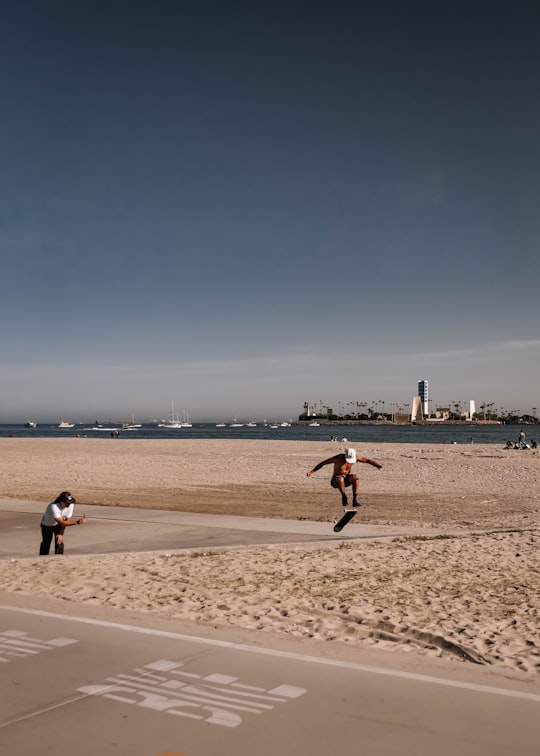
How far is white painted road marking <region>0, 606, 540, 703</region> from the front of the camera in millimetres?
4801

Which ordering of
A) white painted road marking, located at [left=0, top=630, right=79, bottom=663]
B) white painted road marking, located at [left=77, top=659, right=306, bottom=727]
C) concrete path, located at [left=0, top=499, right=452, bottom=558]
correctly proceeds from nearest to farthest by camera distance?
1. white painted road marking, located at [left=77, top=659, right=306, bottom=727]
2. white painted road marking, located at [left=0, top=630, right=79, bottom=663]
3. concrete path, located at [left=0, top=499, right=452, bottom=558]

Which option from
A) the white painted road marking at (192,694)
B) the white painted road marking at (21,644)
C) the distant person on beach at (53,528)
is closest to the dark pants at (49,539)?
the distant person on beach at (53,528)

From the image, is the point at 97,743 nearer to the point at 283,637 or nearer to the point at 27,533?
the point at 283,637

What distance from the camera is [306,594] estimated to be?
7754 mm

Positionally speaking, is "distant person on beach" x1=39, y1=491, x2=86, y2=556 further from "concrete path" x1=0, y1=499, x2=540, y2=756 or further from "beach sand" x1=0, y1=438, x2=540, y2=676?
"concrete path" x1=0, y1=499, x2=540, y2=756

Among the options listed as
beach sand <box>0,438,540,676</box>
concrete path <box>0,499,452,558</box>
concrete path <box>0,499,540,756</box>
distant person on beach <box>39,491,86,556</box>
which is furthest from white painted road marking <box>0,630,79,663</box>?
concrete path <box>0,499,452,558</box>

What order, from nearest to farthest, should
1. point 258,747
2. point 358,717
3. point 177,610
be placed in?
point 258,747 < point 358,717 < point 177,610

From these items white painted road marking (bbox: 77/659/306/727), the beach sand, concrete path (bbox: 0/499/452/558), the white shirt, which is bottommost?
concrete path (bbox: 0/499/452/558)

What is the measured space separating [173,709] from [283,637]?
1851 mm

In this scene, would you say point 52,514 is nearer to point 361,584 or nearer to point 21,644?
point 21,644

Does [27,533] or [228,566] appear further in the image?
[27,533]

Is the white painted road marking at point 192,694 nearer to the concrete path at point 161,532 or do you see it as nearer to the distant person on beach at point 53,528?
the distant person on beach at point 53,528

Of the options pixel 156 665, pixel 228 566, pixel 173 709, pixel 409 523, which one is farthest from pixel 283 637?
pixel 409 523

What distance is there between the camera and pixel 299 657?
551 centimetres
